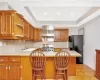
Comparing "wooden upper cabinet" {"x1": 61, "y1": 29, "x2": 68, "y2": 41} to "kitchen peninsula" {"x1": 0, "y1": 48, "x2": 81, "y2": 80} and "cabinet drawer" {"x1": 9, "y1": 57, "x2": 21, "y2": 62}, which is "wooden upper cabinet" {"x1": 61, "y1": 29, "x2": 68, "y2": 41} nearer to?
"kitchen peninsula" {"x1": 0, "y1": 48, "x2": 81, "y2": 80}

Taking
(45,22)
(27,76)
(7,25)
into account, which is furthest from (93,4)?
(45,22)

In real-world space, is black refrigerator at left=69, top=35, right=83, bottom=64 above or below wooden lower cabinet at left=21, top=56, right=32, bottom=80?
above

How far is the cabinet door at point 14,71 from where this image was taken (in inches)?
166

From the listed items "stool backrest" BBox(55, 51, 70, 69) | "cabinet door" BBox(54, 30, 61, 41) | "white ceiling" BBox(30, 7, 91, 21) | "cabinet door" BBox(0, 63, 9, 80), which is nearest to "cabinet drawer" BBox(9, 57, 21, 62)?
"cabinet door" BBox(0, 63, 9, 80)

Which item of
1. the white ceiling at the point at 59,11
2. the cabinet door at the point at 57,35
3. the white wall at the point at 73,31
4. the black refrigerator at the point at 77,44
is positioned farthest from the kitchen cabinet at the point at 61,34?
the white ceiling at the point at 59,11

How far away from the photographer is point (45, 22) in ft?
29.1

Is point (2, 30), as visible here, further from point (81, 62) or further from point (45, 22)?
point (81, 62)

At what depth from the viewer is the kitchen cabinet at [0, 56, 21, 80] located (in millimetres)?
4199

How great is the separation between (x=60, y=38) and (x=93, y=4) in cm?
505

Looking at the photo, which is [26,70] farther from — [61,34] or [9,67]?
[61,34]

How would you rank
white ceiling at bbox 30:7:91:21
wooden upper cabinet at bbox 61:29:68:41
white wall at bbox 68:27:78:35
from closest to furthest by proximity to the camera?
white ceiling at bbox 30:7:91:21, wooden upper cabinet at bbox 61:29:68:41, white wall at bbox 68:27:78:35

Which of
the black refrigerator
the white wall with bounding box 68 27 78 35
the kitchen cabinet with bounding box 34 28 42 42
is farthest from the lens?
the white wall with bounding box 68 27 78 35

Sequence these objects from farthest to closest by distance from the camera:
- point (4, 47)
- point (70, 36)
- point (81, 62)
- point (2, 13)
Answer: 1. point (70, 36)
2. point (81, 62)
3. point (4, 47)
4. point (2, 13)

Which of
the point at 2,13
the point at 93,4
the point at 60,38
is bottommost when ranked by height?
the point at 60,38
